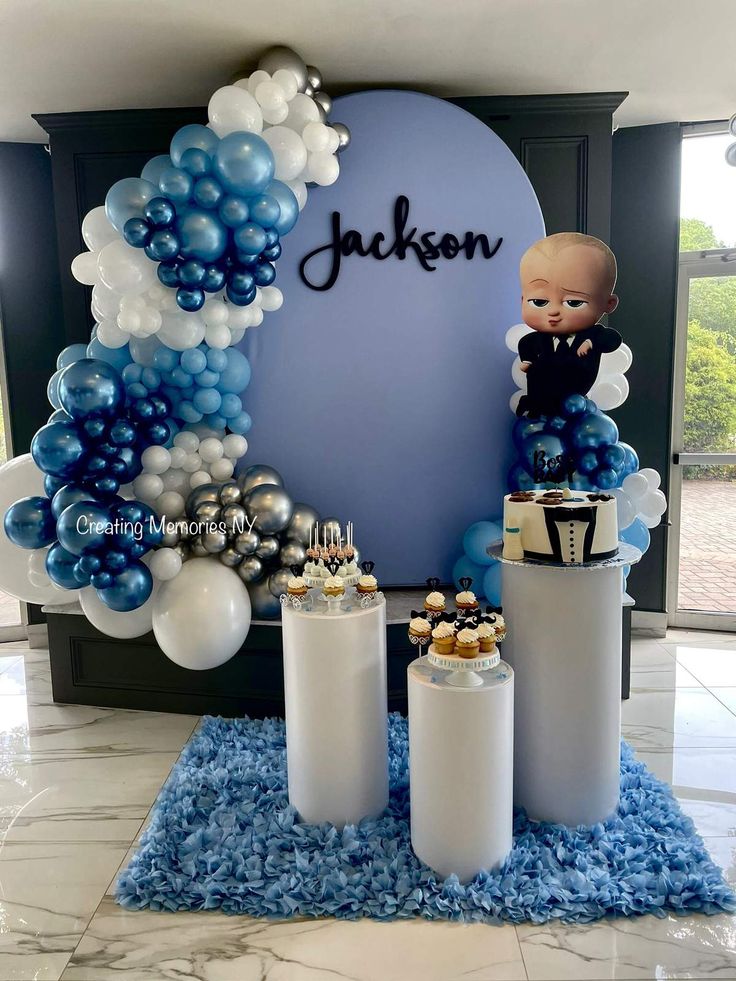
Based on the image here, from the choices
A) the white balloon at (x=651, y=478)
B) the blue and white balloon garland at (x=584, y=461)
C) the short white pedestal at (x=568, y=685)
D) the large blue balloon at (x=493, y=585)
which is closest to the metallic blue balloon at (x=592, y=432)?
the blue and white balloon garland at (x=584, y=461)

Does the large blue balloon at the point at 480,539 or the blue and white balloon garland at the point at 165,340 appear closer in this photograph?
the blue and white balloon garland at the point at 165,340

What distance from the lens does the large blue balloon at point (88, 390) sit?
2.69 m

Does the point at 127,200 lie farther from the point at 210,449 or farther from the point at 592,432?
the point at 592,432

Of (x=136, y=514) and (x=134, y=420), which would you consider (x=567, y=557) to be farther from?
(x=134, y=420)

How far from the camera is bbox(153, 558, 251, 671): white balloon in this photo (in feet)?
9.12

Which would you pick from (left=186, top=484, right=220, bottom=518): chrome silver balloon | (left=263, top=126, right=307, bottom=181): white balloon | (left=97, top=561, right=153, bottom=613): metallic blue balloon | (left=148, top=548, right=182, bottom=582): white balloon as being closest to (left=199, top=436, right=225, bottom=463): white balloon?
(left=186, top=484, right=220, bottom=518): chrome silver balloon

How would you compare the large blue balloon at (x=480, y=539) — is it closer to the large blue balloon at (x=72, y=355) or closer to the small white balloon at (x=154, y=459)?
the small white balloon at (x=154, y=459)

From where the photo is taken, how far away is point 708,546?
14.0 feet

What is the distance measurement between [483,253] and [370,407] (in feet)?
2.83

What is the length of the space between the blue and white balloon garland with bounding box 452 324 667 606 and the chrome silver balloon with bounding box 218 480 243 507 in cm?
96

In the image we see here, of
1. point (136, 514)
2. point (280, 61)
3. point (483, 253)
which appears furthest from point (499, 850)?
point (280, 61)

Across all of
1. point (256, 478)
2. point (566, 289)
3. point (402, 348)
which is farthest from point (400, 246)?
point (256, 478)

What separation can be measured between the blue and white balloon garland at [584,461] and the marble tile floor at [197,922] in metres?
0.86

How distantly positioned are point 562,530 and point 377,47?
214 centimetres
